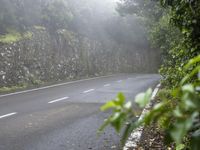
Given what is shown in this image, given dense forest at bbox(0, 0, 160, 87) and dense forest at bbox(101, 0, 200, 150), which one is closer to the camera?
dense forest at bbox(101, 0, 200, 150)

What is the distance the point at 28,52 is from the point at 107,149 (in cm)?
1574

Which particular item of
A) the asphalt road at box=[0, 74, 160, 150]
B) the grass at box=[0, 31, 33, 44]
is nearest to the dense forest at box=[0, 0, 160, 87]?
the grass at box=[0, 31, 33, 44]

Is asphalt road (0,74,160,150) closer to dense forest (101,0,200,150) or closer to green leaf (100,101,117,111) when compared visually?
dense forest (101,0,200,150)

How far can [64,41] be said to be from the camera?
26.2 metres

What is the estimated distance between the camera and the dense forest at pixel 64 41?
Result: 19953 mm

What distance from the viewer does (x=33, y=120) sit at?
29.1ft

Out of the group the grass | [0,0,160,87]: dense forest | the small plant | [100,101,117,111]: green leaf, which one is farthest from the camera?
[0,0,160,87]: dense forest

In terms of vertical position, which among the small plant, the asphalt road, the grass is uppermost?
the grass

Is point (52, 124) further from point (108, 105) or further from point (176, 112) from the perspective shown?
point (176, 112)

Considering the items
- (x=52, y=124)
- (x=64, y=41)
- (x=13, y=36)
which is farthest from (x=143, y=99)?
(x=64, y=41)

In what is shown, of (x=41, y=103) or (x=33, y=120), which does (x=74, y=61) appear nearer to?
(x=41, y=103)

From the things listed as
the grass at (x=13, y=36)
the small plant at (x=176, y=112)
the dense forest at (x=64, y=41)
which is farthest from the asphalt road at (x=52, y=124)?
the grass at (x=13, y=36)

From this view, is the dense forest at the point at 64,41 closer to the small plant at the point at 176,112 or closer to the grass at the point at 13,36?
the grass at the point at 13,36

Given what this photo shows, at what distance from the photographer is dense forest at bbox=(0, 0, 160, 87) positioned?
20.0 meters
